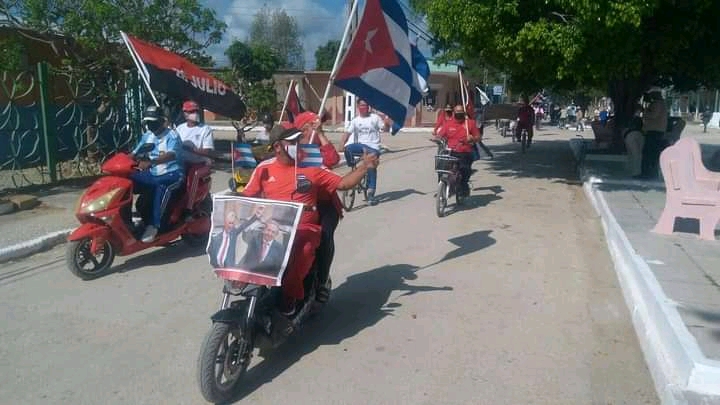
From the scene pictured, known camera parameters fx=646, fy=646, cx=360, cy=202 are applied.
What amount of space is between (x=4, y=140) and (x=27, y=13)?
3.50 metres

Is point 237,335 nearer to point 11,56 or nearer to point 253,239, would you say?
point 253,239

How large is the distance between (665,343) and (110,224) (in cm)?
518

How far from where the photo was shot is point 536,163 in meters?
18.7

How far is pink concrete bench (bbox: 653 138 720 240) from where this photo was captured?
767 centimetres

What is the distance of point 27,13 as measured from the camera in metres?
13.3

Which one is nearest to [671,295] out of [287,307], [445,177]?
[287,307]

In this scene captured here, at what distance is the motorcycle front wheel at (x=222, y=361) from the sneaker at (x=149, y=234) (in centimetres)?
333

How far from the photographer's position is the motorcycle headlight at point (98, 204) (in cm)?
649

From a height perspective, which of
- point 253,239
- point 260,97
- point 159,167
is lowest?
point 253,239

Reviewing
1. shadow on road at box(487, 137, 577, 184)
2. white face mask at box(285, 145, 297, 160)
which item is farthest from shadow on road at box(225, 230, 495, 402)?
shadow on road at box(487, 137, 577, 184)

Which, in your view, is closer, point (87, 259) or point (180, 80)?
point (87, 259)

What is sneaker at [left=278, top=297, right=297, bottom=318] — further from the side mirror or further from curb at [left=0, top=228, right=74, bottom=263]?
curb at [left=0, top=228, right=74, bottom=263]

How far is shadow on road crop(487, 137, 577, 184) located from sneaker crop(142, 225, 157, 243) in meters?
10.2

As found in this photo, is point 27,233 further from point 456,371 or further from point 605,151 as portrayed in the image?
point 605,151
